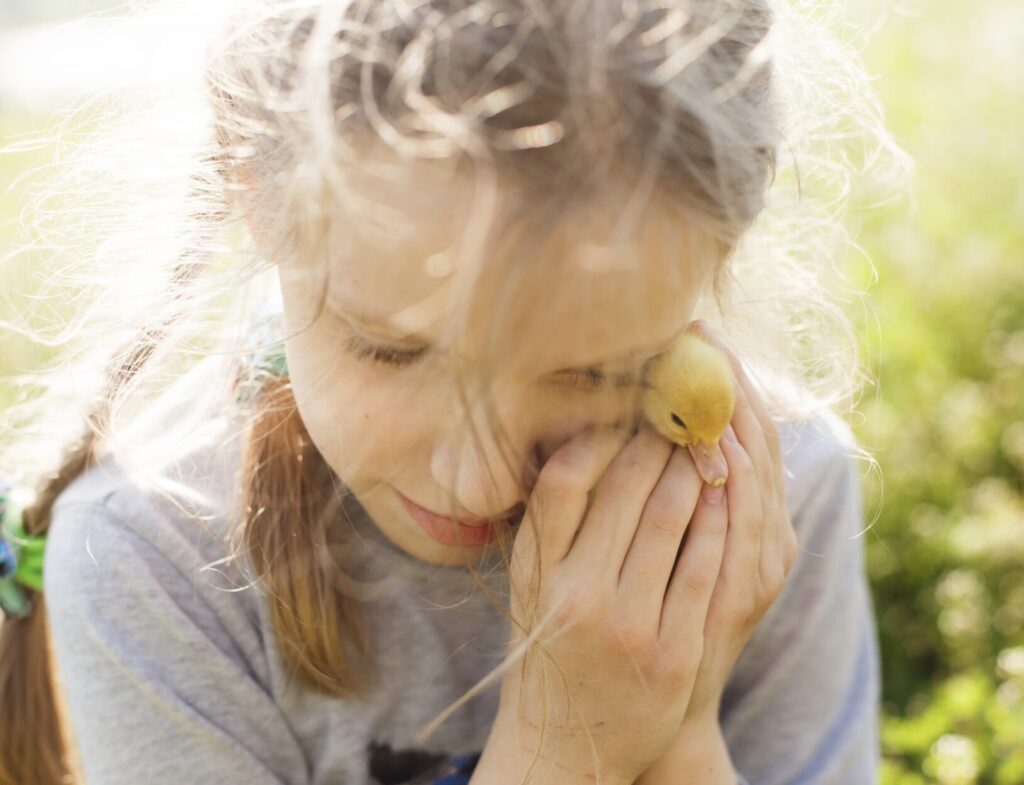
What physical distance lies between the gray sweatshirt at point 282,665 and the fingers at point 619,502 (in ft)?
1.05

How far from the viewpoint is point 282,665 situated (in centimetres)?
185

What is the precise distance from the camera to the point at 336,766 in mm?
1923

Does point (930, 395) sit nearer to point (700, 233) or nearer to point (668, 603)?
point (668, 603)

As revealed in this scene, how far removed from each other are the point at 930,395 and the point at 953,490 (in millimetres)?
348

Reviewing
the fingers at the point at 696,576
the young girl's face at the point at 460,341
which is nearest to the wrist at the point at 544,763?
the fingers at the point at 696,576

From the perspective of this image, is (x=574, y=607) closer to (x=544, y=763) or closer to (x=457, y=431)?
(x=544, y=763)

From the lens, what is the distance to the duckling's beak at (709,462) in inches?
62.9

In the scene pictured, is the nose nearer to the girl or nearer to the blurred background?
the girl

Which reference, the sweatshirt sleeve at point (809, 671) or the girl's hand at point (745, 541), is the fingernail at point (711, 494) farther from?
the sweatshirt sleeve at point (809, 671)

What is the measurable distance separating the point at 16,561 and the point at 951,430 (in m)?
2.85

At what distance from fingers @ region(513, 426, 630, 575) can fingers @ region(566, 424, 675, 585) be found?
0.06ft

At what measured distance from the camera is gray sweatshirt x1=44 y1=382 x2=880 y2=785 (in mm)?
1745

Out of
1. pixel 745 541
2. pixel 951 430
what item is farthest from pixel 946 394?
pixel 745 541

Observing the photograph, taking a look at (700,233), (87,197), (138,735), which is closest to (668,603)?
(700,233)
